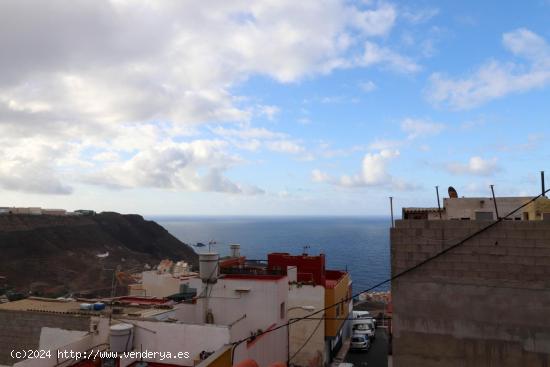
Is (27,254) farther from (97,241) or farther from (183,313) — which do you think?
(183,313)

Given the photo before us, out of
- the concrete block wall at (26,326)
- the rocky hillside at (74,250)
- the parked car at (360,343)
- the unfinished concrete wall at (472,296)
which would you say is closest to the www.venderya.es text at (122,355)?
the concrete block wall at (26,326)

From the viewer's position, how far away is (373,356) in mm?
33656

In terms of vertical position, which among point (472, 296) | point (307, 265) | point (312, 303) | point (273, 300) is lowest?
point (312, 303)

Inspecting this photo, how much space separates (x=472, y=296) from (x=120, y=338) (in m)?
12.7

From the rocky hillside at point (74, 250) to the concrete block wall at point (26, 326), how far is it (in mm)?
49463

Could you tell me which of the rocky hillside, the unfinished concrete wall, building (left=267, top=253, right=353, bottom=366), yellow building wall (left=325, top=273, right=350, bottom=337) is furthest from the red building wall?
the rocky hillside

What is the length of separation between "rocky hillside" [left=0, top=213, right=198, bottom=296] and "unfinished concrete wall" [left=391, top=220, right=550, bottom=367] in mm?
68095

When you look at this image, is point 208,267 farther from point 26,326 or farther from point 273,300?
point 26,326

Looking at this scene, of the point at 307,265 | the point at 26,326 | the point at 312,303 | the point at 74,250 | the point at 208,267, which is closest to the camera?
the point at 26,326

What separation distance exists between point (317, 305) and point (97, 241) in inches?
4437

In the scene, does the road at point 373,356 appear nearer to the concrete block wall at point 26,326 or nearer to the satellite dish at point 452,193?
the satellite dish at point 452,193

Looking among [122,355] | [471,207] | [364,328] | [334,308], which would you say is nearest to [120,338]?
[122,355]

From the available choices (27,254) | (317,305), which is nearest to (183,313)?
(317,305)

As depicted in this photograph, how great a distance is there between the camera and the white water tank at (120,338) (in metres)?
16.2
